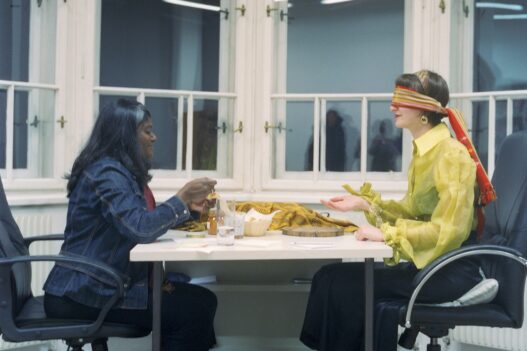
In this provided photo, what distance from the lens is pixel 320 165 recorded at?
3.80m

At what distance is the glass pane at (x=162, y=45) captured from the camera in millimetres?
3760

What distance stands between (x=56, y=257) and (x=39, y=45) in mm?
1796

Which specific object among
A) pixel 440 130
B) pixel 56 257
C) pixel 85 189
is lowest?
pixel 56 257

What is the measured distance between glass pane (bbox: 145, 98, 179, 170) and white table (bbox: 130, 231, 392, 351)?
151 cm

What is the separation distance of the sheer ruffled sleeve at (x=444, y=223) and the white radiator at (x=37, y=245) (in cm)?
167

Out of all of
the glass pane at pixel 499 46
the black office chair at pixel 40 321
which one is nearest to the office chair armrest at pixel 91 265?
the black office chair at pixel 40 321

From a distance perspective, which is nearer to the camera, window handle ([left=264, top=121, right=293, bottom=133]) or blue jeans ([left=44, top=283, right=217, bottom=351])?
blue jeans ([left=44, top=283, right=217, bottom=351])

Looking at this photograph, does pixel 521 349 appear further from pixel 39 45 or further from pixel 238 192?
pixel 39 45

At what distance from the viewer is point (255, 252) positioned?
212 centimetres

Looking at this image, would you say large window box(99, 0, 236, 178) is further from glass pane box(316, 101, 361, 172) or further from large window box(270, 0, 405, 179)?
glass pane box(316, 101, 361, 172)

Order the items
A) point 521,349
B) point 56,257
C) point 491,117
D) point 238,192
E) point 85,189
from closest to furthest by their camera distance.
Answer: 1. point 56,257
2. point 85,189
3. point 521,349
4. point 491,117
5. point 238,192

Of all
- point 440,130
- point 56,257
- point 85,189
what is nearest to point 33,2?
point 85,189

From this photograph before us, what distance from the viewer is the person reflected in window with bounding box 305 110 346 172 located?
380cm

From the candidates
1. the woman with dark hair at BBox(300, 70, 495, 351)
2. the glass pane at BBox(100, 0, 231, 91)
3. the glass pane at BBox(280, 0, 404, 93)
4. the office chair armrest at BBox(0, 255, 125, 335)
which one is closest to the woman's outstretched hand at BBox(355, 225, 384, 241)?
the woman with dark hair at BBox(300, 70, 495, 351)
